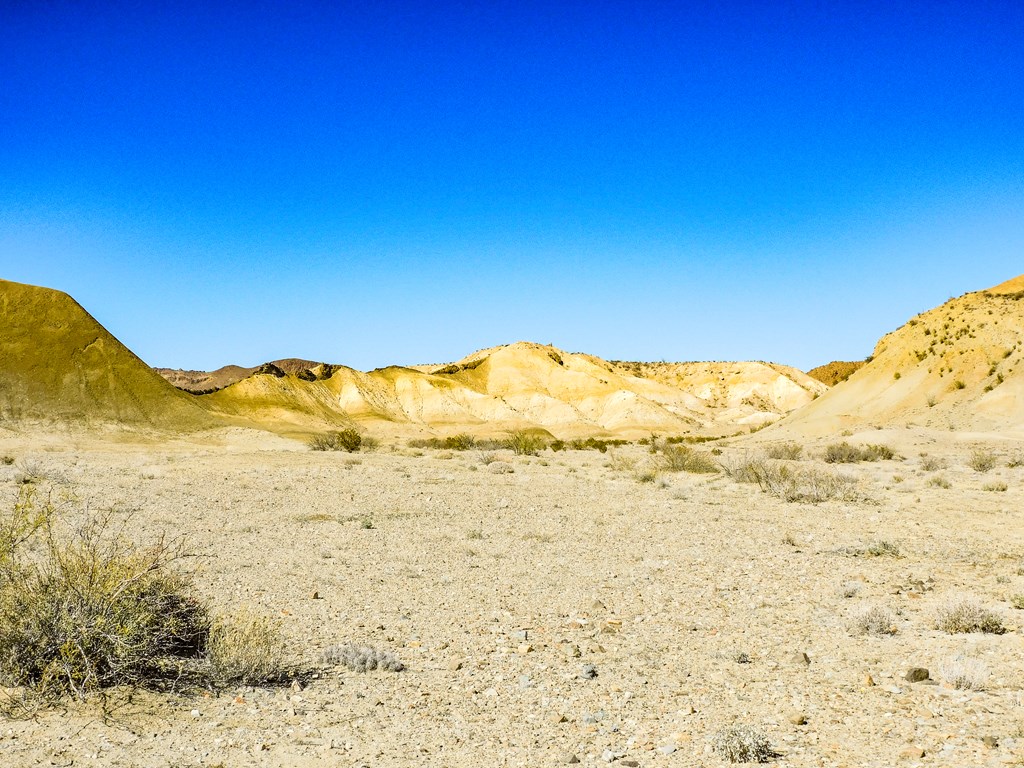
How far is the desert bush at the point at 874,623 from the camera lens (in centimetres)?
814

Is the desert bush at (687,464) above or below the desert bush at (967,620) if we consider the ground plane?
above

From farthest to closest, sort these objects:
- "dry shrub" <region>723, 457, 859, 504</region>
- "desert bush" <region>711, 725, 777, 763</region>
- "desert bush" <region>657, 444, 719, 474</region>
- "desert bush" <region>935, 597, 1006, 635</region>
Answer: "desert bush" <region>657, 444, 719, 474</region> < "dry shrub" <region>723, 457, 859, 504</region> < "desert bush" <region>935, 597, 1006, 635</region> < "desert bush" <region>711, 725, 777, 763</region>

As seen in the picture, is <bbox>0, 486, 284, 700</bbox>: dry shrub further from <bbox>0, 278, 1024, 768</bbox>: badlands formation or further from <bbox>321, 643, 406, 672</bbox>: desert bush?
<bbox>321, 643, 406, 672</bbox>: desert bush

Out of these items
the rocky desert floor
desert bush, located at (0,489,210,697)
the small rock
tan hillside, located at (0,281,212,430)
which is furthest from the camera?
tan hillside, located at (0,281,212,430)

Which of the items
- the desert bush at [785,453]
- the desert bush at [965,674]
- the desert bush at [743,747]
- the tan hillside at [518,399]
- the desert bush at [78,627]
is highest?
the tan hillside at [518,399]

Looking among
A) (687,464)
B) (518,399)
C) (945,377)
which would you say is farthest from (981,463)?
(518,399)

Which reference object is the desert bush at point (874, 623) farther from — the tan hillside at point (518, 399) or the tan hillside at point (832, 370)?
the tan hillside at point (832, 370)

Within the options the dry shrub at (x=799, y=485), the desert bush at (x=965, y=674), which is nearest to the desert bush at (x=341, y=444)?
the dry shrub at (x=799, y=485)

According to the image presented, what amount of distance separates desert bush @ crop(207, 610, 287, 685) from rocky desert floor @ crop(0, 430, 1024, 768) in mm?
276

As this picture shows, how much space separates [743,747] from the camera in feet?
16.9

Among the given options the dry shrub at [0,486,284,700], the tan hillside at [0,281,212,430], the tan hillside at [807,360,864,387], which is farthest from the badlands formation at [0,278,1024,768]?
the tan hillside at [807,360,864,387]

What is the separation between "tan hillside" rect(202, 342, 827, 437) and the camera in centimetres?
7988

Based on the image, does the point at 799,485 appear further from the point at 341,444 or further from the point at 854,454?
the point at 341,444

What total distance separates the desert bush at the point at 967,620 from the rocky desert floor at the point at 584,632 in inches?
7.7
